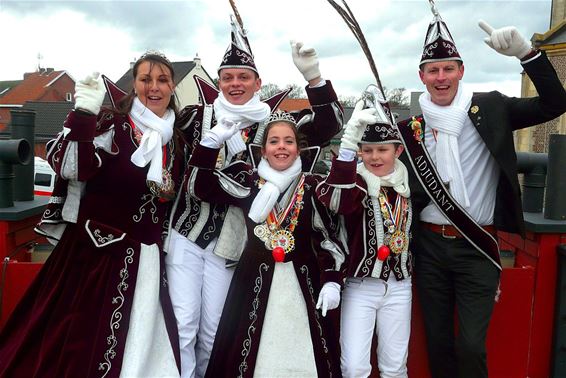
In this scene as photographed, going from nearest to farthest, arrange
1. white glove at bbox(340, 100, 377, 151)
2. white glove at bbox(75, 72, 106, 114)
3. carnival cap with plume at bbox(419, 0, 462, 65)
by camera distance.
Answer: white glove at bbox(75, 72, 106, 114) → white glove at bbox(340, 100, 377, 151) → carnival cap with plume at bbox(419, 0, 462, 65)

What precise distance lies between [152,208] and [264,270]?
0.73m

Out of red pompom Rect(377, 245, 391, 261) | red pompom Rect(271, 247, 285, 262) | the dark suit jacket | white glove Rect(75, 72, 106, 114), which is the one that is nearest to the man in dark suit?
the dark suit jacket

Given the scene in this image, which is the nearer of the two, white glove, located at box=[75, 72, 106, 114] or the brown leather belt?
white glove, located at box=[75, 72, 106, 114]

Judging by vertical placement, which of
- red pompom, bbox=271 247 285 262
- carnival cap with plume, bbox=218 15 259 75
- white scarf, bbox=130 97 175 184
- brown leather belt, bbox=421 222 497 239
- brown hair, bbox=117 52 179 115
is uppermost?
carnival cap with plume, bbox=218 15 259 75

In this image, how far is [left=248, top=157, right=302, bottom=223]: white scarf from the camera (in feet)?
8.98

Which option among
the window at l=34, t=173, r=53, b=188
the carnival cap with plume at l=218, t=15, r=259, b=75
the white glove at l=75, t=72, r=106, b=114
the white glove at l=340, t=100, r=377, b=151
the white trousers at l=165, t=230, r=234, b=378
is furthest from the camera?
the window at l=34, t=173, r=53, b=188

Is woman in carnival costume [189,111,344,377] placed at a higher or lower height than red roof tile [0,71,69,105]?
lower

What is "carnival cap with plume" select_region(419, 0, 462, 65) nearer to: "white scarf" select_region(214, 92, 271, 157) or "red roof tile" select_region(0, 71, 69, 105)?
"white scarf" select_region(214, 92, 271, 157)

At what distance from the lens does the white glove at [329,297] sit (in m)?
2.67

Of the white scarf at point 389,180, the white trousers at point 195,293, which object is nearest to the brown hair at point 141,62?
the white trousers at point 195,293

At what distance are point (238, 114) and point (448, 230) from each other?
1423 millimetres

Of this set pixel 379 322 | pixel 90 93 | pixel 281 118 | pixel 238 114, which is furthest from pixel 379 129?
pixel 90 93

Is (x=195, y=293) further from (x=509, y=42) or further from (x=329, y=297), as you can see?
(x=509, y=42)

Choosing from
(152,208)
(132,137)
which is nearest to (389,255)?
(152,208)
